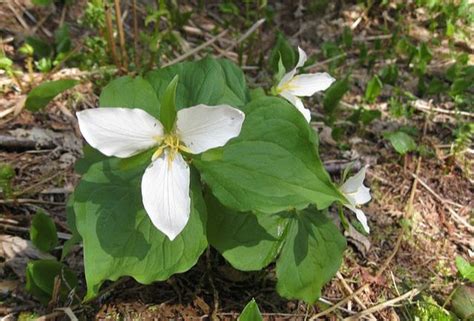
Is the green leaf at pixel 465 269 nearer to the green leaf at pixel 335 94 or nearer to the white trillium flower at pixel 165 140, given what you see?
the green leaf at pixel 335 94

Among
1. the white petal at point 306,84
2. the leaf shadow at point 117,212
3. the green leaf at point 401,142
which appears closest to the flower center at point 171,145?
the leaf shadow at point 117,212

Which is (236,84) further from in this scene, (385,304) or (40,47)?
(40,47)

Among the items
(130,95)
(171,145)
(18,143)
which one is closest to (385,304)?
(171,145)

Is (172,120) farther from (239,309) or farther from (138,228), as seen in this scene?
(239,309)

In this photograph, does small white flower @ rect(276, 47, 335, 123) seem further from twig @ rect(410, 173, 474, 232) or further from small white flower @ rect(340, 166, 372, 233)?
twig @ rect(410, 173, 474, 232)

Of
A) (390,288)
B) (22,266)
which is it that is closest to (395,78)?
(390,288)

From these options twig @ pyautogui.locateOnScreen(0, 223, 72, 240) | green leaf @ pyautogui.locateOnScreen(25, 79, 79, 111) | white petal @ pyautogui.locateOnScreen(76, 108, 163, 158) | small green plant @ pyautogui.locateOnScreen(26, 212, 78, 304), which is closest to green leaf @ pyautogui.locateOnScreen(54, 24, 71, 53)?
green leaf @ pyautogui.locateOnScreen(25, 79, 79, 111)
